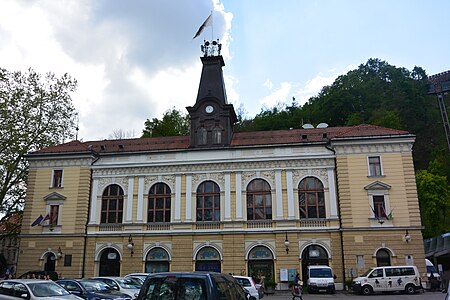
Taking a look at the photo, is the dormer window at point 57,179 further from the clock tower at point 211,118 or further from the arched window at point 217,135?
the arched window at point 217,135

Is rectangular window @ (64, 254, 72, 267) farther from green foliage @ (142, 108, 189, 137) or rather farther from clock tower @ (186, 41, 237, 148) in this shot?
green foliage @ (142, 108, 189, 137)

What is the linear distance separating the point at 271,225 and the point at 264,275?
3748 millimetres

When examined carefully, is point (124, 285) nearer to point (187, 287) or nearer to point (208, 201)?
point (208, 201)

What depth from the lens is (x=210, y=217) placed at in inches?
1320

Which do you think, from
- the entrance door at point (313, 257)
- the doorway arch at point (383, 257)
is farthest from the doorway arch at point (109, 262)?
the doorway arch at point (383, 257)

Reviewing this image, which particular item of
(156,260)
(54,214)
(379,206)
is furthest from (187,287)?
(54,214)

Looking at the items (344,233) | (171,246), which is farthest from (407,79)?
(171,246)

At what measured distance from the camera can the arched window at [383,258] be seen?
3030 cm

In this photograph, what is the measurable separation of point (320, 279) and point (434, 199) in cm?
2562

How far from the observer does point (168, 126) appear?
56406mm

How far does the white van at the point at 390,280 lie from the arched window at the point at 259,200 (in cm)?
835

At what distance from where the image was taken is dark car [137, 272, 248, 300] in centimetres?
837

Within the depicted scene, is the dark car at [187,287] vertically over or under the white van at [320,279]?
over

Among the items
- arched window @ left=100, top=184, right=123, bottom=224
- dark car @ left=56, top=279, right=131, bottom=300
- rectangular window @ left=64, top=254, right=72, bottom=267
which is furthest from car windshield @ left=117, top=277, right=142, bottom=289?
rectangular window @ left=64, top=254, right=72, bottom=267
